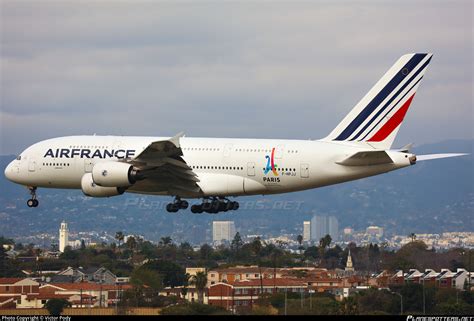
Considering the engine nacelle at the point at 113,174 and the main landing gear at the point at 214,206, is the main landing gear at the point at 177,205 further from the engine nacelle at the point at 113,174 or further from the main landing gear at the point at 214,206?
the engine nacelle at the point at 113,174

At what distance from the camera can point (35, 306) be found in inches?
2527

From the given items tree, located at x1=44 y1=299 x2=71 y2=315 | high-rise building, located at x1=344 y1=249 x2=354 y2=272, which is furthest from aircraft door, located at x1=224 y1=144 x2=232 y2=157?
high-rise building, located at x1=344 y1=249 x2=354 y2=272

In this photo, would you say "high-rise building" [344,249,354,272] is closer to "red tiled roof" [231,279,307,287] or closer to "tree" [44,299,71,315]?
"red tiled roof" [231,279,307,287]

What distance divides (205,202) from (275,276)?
7361 millimetres

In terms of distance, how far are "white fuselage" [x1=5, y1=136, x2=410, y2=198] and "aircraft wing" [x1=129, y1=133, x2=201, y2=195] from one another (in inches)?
13.4

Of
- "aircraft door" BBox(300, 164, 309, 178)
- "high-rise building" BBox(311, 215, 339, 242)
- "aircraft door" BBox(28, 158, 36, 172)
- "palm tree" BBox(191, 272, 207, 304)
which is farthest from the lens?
"high-rise building" BBox(311, 215, 339, 242)

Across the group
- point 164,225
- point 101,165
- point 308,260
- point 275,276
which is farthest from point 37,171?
point 164,225

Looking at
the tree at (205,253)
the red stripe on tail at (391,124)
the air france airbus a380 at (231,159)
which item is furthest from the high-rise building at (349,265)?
the red stripe on tail at (391,124)

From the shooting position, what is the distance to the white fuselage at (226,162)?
67312mm

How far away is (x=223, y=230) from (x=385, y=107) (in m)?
93.0

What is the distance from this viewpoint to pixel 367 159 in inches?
2591

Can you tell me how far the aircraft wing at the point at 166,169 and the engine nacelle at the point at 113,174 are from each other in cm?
80

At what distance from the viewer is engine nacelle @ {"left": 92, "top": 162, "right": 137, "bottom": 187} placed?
66812 millimetres

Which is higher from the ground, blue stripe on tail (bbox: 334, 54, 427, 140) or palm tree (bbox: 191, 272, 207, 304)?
blue stripe on tail (bbox: 334, 54, 427, 140)
